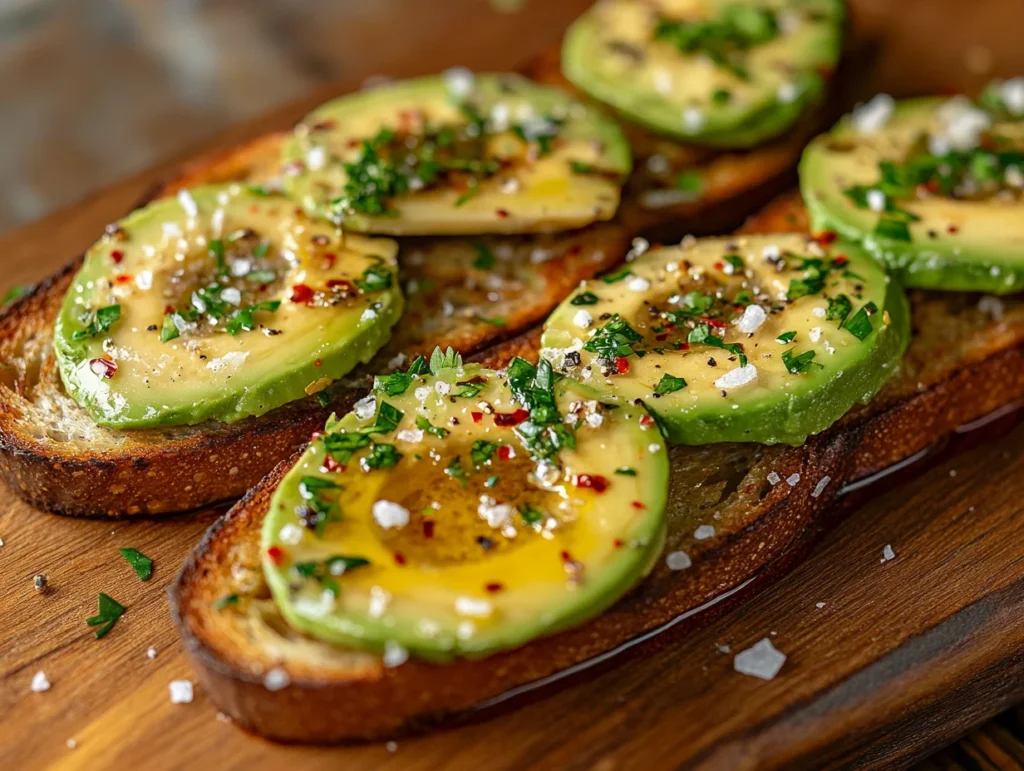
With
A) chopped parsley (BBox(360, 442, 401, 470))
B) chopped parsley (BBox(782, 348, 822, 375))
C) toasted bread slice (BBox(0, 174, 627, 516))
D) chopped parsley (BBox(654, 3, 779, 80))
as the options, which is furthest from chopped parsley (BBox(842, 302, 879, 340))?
chopped parsley (BBox(654, 3, 779, 80))

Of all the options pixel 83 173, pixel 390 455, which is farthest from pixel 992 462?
pixel 83 173

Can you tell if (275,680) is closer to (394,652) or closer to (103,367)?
(394,652)

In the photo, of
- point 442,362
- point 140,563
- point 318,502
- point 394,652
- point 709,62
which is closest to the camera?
point 394,652

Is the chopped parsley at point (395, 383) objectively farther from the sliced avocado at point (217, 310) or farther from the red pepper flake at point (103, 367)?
the red pepper flake at point (103, 367)

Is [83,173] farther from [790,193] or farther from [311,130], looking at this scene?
[790,193]

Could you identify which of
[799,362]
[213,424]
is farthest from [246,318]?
[799,362]
